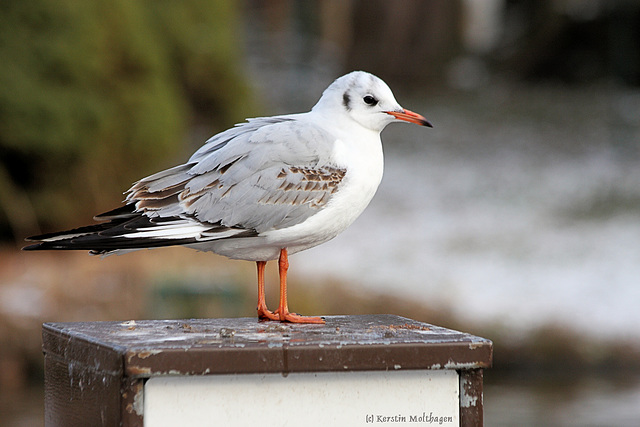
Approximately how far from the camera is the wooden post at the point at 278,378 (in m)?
2.99

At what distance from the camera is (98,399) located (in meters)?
3.18

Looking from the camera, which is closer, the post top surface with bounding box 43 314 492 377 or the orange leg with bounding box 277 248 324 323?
the post top surface with bounding box 43 314 492 377

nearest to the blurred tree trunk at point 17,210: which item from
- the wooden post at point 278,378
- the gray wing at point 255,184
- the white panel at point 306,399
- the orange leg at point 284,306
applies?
the gray wing at point 255,184

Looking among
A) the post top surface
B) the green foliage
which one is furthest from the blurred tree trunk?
the post top surface

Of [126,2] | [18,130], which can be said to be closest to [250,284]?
[18,130]

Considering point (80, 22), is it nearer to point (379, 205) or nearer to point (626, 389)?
point (626, 389)

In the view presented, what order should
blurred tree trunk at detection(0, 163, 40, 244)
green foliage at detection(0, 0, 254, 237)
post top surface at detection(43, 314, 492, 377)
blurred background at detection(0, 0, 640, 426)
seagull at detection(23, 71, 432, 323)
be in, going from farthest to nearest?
blurred tree trunk at detection(0, 163, 40, 244) → green foliage at detection(0, 0, 254, 237) → blurred background at detection(0, 0, 640, 426) → seagull at detection(23, 71, 432, 323) → post top surface at detection(43, 314, 492, 377)

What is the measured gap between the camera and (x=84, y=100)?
10898 millimetres

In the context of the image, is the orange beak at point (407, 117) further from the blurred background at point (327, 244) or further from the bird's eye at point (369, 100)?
the blurred background at point (327, 244)

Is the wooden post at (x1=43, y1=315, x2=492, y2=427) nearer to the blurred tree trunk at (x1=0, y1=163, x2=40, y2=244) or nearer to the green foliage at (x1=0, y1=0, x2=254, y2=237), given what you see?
the green foliage at (x1=0, y1=0, x2=254, y2=237)

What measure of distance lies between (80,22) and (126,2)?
0.92m

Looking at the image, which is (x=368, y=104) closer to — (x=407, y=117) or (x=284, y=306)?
(x=407, y=117)

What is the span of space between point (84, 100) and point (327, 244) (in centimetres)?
538

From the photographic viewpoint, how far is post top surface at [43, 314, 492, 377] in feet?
9.77
